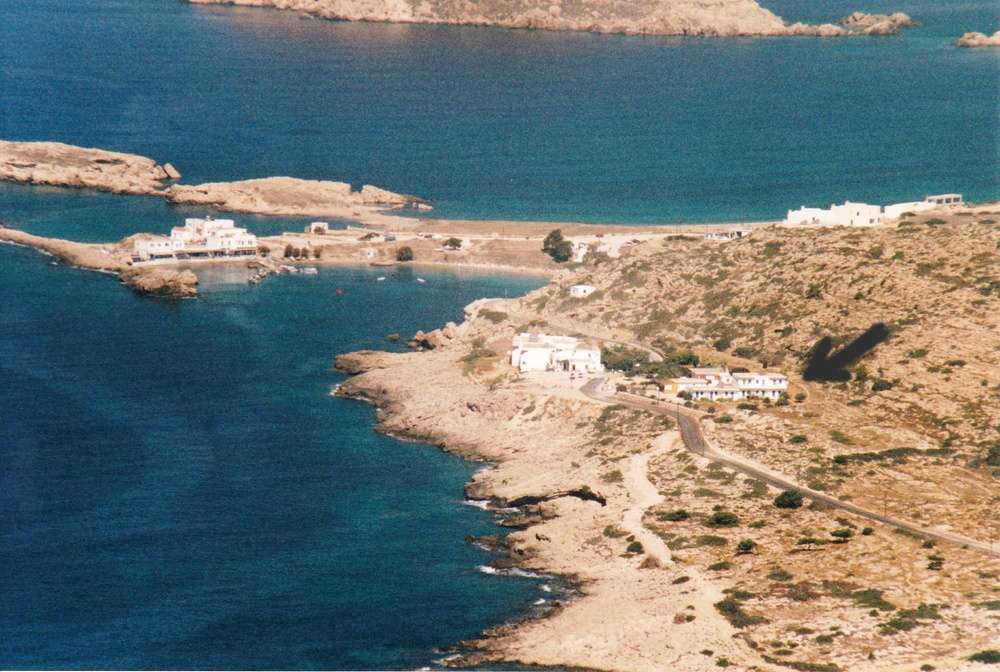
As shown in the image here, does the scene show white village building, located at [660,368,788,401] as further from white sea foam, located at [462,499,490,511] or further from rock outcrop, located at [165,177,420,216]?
rock outcrop, located at [165,177,420,216]

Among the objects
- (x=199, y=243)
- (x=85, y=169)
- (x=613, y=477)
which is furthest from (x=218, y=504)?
(x=85, y=169)

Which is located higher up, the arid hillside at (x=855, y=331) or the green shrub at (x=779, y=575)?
the arid hillside at (x=855, y=331)

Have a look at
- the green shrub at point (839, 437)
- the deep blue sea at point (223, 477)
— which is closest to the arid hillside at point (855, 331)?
the green shrub at point (839, 437)

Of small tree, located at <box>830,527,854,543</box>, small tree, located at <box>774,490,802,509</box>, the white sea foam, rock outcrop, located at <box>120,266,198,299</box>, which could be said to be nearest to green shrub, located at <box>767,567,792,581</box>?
small tree, located at <box>830,527,854,543</box>

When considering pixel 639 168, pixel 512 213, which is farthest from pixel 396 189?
pixel 639 168

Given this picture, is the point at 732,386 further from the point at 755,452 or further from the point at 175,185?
the point at 175,185

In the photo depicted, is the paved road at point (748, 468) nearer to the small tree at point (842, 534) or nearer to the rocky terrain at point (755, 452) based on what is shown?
the rocky terrain at point (755, 452)
